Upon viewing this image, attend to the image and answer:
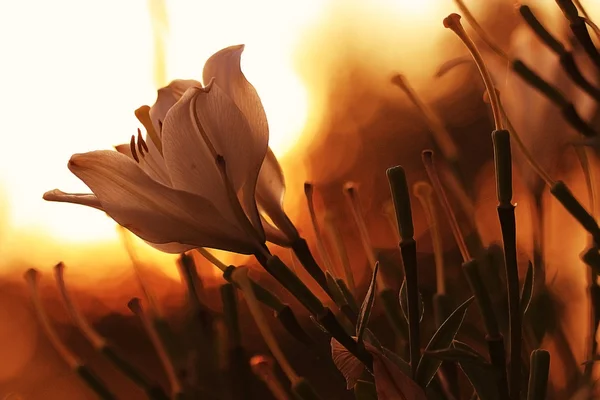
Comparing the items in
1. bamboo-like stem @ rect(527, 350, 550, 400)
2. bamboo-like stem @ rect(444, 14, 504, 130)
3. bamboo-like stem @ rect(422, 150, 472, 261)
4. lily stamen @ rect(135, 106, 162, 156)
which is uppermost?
lily stamen @ rect(135, 106, 162, 156)

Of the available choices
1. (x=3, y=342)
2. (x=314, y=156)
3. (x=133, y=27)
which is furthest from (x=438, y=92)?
(x=3, y=342)

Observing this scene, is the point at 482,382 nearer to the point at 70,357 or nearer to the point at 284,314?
the point at 284,314

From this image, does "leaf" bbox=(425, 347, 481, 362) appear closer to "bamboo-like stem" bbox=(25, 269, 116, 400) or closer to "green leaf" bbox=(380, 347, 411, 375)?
"green leaf" bbox=(380, 347, 411, 375)

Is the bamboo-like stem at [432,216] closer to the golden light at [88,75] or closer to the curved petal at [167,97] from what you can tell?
the curved petal at [167,97]

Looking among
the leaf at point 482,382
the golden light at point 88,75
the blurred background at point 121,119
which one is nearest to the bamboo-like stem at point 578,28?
the leaf at point 482,382

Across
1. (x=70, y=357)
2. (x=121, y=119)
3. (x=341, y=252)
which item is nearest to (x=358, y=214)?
(x=341, y=252)

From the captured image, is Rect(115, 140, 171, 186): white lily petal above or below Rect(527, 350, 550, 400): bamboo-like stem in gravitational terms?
above

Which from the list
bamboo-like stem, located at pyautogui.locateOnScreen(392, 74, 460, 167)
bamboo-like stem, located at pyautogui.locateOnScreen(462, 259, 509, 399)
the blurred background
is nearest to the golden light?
the blurred background
